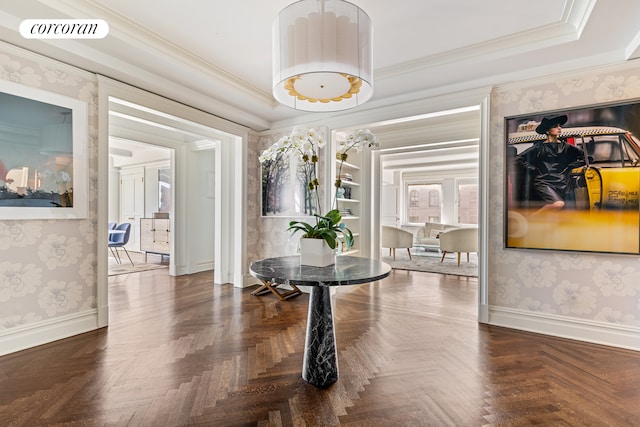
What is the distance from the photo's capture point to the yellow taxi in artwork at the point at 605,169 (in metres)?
2.59

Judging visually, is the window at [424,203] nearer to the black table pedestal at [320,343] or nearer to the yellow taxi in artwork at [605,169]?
the yellow taxi in artwork at [605,169]

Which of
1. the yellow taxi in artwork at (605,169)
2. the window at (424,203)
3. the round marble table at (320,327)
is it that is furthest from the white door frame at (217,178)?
the window at (424,203)

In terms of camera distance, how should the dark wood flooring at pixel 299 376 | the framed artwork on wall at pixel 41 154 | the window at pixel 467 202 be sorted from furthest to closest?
the window at pixel 467 202
the framed artwork on wall at pixel 41 154
the dark wood flooring at pixel 299 376

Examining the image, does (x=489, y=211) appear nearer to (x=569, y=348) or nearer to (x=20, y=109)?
(x=569, y=348)

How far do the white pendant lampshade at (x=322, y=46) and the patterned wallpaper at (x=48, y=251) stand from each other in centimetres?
210

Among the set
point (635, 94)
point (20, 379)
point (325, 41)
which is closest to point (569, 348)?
point (635, 94)

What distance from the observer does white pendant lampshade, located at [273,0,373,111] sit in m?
1.76

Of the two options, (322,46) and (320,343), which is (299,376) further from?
(322,46)

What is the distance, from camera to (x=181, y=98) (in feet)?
11.6

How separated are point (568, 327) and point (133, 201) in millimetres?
9110

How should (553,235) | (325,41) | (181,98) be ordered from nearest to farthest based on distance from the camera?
(325,41)
(553,235)
(181,98)

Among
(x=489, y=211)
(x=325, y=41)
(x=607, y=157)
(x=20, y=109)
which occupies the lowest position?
(x=489, y=211)

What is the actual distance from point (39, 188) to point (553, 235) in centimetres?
453

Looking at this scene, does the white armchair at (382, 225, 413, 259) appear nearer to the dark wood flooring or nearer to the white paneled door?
the dark wood flooring
